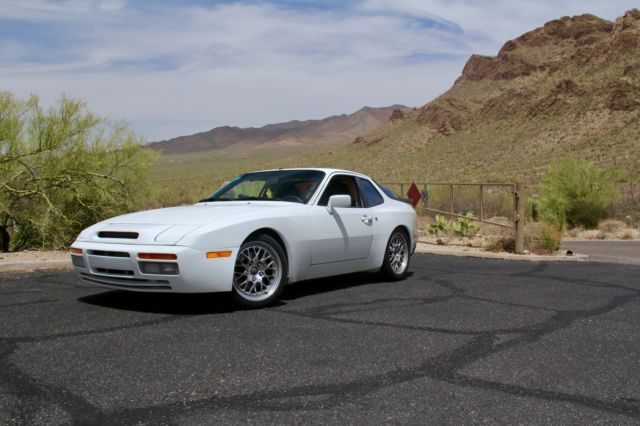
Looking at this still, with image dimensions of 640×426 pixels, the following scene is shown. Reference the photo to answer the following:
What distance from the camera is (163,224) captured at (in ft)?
21.9

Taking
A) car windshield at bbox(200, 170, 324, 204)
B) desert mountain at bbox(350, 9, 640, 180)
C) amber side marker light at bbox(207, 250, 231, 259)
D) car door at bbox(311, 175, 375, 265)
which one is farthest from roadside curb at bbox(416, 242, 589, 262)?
desert mountain at bbox(350, 9, 640, 180)

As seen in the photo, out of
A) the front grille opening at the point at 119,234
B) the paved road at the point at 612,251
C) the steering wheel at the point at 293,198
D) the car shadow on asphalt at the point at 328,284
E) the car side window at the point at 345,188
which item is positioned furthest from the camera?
the paved road at the point at 612,251

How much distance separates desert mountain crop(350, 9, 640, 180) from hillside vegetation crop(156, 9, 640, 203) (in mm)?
130

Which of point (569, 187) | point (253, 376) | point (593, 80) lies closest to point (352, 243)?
point (253, 376)

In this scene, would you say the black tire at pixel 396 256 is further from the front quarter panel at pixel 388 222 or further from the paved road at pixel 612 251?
the paved road at pixel 612 251

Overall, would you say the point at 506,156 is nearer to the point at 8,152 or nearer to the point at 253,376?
the point at 8,152

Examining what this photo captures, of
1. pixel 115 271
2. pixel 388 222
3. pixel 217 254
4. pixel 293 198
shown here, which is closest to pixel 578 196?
pixel 388 222

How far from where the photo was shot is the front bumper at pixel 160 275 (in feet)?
20.7

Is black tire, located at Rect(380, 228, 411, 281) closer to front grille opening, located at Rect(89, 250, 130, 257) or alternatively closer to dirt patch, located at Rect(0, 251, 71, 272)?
front grille opening, located at Rect(89, 250, 130, 257)

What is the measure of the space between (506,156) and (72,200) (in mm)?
53880

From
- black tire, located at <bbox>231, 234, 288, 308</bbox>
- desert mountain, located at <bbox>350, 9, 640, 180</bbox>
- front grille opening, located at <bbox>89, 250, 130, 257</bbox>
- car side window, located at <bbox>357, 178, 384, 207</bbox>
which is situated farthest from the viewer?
desert mountain, located at <bbox>350, 9, 640, 180</bbox>

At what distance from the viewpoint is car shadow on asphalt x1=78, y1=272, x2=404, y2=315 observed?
682cm

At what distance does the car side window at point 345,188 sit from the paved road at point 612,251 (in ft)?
24.3

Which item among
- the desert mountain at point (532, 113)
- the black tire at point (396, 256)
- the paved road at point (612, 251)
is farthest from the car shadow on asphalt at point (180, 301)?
the desert mountain at point (532, 113)
